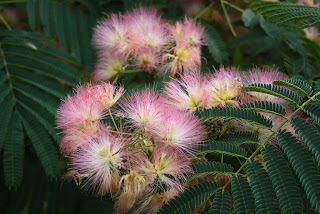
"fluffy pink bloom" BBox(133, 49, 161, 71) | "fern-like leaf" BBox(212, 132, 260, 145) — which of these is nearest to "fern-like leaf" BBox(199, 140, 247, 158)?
"fern-like leaf" BBox(212, 132, 260, 145)

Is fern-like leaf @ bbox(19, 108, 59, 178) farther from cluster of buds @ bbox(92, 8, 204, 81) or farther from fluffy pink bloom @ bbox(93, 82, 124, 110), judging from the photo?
fluffy pink bloom @ bbox(93, 82, 124, 110)

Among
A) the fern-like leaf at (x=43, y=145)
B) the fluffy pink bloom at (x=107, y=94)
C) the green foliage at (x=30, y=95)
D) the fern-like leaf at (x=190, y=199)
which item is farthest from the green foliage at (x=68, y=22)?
the fern-like leaf at (x=190, y=199)

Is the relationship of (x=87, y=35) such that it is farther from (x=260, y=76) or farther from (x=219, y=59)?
(x=260, y=76)

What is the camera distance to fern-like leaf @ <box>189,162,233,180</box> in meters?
1.33

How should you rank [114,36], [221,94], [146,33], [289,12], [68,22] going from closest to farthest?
1. [221,94]
2. [289,12]
3. [146,33]
4. [114,36]
5. [68,22]

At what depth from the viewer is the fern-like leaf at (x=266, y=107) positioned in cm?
140

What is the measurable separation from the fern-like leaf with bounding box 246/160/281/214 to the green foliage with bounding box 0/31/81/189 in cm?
103

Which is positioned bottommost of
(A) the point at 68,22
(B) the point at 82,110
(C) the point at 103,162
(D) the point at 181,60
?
(C) the point at 103,162

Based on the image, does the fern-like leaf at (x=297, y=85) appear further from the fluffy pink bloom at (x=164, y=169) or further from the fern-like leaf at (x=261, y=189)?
the fluffy pink bloom at (x=164, y=169)

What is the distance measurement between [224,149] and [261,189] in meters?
0.20

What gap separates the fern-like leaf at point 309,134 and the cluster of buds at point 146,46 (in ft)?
1.86

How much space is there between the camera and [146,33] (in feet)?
6.05

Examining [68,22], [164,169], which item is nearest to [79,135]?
[164,169]

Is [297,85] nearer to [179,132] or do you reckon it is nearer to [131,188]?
[179,132]
